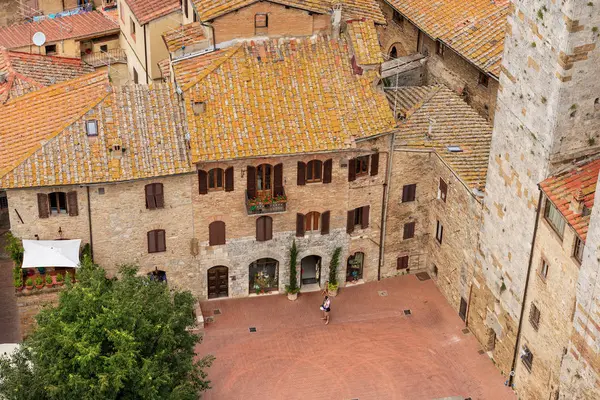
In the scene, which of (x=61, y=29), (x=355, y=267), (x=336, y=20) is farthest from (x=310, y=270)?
(x=61, y=29)

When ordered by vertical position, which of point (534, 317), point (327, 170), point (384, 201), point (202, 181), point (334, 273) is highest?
point (327, 170)

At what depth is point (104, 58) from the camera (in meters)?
75.9

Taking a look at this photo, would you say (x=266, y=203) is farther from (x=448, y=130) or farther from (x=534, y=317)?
(x=534, y=317)

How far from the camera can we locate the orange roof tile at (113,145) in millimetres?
Answer: 55000

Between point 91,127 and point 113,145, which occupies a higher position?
point 91,127

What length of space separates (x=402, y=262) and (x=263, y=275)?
8.46 metres

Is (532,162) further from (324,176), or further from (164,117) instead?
(164,117)

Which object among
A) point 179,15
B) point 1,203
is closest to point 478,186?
point 179,15

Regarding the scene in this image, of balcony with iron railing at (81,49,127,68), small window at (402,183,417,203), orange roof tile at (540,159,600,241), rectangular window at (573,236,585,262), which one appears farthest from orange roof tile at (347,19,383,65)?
balcony with iron railing at (81,49,127,68)

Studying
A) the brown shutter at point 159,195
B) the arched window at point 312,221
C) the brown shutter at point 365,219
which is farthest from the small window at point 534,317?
the brown shutter at point 159,195

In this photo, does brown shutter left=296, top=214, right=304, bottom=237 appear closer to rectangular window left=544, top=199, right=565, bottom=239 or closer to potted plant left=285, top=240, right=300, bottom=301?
potted plant left=285, top=240, right=300, bottom=301

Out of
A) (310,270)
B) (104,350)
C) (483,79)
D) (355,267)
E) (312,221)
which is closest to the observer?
(104,350)

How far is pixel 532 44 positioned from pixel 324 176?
14.3 m

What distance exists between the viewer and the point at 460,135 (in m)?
61.1
